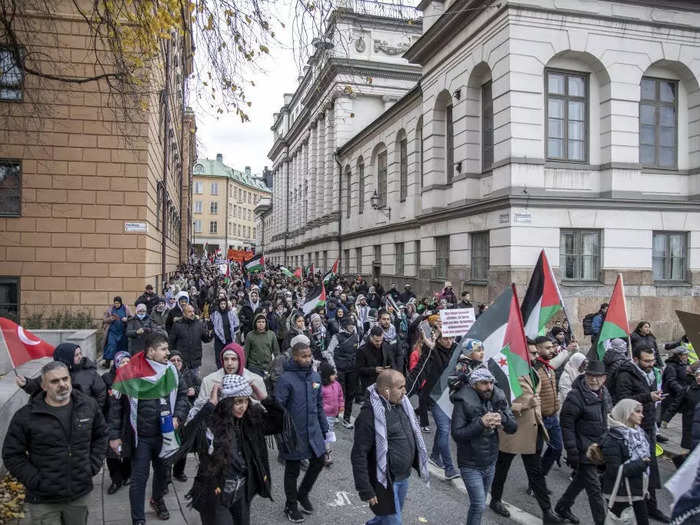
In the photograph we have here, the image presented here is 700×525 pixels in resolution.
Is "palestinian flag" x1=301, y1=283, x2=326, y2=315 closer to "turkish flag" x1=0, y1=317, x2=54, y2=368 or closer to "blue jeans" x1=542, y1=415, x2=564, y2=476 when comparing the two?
"blue jeans" x1=542, y1=415, x2=564, y2=476

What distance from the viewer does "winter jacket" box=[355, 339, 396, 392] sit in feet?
28.5

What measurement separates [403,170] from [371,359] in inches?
747

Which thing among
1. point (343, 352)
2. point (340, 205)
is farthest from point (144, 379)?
point (340, 205)

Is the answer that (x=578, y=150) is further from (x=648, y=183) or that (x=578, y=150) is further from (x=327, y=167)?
(x=327, y=167)

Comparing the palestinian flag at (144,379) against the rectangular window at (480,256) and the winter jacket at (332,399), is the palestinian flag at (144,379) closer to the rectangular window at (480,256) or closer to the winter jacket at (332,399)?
the winter jacket at (332,399)

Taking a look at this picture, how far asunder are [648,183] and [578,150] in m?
2.27

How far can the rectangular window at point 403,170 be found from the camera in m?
26.1

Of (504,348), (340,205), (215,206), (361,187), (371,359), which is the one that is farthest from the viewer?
(215,206)

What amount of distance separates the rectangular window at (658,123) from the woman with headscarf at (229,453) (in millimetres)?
15754

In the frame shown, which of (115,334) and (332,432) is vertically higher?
(115,334)

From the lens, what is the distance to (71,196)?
1496 cm


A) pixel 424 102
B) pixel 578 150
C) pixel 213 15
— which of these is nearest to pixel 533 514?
pixel 213 15

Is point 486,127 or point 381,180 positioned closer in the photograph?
point 486,127

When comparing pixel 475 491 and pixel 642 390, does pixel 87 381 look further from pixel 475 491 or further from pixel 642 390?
pixel 642 390
